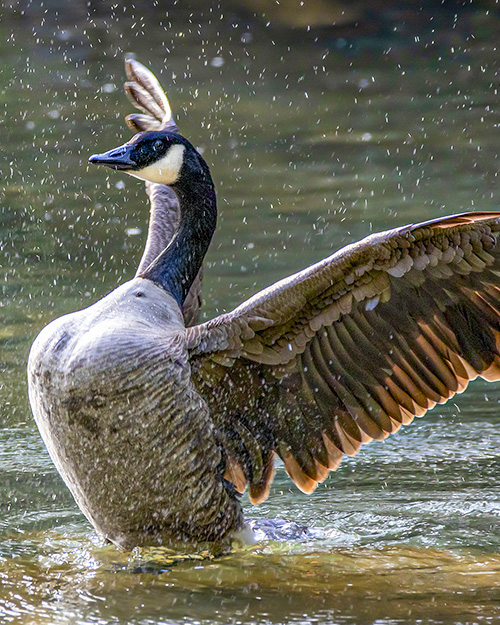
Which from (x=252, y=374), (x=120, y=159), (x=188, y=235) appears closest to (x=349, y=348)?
(x=252, y=374)

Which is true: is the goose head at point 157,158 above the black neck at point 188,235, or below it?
above

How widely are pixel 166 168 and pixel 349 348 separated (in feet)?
4.16

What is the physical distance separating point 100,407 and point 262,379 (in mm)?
736

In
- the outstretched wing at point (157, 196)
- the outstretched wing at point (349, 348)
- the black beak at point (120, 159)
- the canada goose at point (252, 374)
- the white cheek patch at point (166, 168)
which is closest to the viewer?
→ the outstretched wing at point (349, 348)

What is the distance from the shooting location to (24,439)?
226 inches

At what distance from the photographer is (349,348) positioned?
13.6 ft

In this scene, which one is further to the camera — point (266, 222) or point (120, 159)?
point (266, 222)

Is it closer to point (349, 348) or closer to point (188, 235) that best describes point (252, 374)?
point (349, 348)

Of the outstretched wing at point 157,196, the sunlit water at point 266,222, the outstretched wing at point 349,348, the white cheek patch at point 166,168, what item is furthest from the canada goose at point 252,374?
the outstretched wing at point 157,196

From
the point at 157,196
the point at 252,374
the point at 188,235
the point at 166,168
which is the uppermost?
the point at 166,168

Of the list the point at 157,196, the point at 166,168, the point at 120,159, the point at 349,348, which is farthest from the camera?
the point at 157,196

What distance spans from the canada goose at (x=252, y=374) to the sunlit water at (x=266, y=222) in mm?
363

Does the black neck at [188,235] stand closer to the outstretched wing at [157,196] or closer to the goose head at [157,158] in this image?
the goose head at [157,158]

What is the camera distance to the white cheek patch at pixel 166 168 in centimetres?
459
